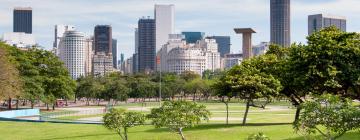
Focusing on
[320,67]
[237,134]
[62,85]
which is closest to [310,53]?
[320,67]

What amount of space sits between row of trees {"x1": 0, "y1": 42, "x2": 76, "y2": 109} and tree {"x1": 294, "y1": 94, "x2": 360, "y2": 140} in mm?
52025

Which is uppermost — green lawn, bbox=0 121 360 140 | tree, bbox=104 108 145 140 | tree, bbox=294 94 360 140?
tree, bbox=294 94 360 140

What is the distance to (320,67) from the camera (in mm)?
37375

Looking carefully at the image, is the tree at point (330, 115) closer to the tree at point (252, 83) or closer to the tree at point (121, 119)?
the tree at point (121, 119)

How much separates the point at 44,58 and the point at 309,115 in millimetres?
69259

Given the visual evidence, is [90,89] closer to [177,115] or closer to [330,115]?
Result: [177,115]

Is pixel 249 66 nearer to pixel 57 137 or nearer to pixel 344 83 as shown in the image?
pixel 344 83

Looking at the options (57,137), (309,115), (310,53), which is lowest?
(57,137)

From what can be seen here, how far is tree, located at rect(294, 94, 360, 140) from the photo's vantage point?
18781mm

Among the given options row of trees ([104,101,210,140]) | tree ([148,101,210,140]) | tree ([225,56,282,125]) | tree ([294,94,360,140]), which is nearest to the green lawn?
tree ([225,56,282,125])

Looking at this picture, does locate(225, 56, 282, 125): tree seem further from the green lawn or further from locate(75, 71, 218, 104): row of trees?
locate(75, 71, 218, 104): row of trees

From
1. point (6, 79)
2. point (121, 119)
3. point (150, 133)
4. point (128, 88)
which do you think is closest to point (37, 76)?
point (6, 79)

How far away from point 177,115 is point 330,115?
400 inches

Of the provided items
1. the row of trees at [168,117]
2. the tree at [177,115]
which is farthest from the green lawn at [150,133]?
the row of trees at [168,117]
